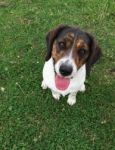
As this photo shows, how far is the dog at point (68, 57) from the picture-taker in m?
4.63

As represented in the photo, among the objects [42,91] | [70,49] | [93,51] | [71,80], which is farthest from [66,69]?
[42,91]

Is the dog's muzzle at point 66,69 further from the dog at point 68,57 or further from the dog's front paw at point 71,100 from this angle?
the dog's front paw at point 71,100

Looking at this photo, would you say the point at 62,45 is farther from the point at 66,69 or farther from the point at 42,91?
the point at 42,91

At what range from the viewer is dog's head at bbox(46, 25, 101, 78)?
15.1 ft

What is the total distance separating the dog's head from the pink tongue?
0.36 metres

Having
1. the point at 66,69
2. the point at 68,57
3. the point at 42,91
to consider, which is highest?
the point at 68,57

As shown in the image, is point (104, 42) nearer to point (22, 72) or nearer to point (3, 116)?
point (22, 72)

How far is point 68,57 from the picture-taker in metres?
4.59

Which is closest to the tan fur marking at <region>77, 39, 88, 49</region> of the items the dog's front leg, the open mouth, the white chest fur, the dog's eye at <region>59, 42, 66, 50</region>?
the dog's eye at <region>59, 42, 66, 50</region>

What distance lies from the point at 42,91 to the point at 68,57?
140cm

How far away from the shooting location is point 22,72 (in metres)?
6.14

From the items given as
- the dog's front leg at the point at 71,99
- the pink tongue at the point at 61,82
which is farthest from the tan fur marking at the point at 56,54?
the dog's front leg at the point at 71,99

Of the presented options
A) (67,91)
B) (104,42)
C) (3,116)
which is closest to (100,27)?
(104,42)

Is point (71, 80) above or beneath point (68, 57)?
beneath
